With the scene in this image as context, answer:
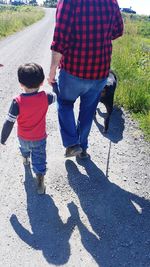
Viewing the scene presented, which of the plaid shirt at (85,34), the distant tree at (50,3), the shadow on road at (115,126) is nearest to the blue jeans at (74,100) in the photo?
the plaid shirt at (85,34)

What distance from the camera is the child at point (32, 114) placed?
3.25 metres

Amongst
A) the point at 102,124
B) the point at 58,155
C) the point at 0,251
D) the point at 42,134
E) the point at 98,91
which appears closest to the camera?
the point at 0,251

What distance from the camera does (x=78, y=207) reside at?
366 centimetres

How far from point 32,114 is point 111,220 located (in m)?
1.26

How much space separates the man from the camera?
3455 millimetres

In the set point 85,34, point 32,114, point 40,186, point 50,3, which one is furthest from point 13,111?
point 50,3

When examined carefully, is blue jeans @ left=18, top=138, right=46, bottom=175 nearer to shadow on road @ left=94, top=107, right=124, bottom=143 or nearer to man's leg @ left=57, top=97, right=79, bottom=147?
man's leg @ left=57, top=97, right=79, bottom=147

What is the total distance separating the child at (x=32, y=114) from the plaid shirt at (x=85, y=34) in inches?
18.1

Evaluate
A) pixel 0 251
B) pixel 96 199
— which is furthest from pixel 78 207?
pixel 0 251

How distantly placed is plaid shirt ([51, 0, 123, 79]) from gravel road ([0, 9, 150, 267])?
1.21 m

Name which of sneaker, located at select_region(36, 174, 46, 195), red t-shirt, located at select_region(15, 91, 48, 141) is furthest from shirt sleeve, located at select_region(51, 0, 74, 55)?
sneaker, located at select_region(36, 174, 46, 195)

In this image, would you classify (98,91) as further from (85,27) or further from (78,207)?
(78,207)

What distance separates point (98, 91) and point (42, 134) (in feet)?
3.03

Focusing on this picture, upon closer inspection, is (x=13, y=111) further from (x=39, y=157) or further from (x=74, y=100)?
(x=74, y=100)
